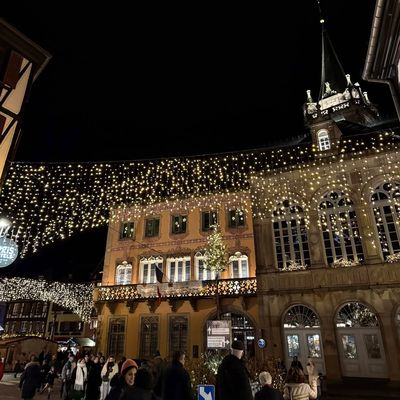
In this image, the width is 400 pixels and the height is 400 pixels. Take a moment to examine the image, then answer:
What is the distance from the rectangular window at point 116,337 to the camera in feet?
65.7

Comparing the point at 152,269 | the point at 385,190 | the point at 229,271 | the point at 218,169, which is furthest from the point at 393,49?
the point at 152,269

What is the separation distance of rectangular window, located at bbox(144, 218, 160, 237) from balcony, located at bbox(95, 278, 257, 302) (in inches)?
139

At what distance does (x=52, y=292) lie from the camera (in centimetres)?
2977

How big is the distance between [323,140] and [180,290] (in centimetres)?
1204

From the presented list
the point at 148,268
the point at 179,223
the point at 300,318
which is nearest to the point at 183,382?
the point at 300,318

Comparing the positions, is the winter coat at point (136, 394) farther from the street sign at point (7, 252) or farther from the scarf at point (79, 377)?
the scarf at point (79, 377)

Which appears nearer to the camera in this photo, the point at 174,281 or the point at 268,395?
the point at 268,395

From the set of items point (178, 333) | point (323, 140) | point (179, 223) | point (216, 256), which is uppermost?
point (323, 140)

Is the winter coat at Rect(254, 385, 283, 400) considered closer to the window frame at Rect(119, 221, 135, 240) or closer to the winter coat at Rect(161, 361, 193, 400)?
the winter coat at Rect(161, 361, 193, 400)

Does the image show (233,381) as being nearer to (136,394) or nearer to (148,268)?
(136,394)

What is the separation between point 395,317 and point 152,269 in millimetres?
13444

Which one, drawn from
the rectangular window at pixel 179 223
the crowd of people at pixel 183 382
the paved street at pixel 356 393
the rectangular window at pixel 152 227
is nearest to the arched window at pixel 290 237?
the paved street at pixel 356 393

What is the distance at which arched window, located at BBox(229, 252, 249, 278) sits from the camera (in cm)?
1931

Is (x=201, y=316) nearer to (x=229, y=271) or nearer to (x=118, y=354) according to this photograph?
(x=229, y=271)
